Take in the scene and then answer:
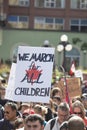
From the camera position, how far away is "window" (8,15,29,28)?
171 feet

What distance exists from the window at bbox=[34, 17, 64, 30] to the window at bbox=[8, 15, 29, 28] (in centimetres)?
95

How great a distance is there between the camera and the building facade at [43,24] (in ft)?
164

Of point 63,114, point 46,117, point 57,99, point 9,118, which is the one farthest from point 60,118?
point 57,99

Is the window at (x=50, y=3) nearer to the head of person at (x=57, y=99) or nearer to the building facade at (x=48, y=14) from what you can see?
the building facade at (x=48, y=14)

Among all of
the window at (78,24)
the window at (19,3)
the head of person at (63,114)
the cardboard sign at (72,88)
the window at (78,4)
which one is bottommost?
the window at (78,24)

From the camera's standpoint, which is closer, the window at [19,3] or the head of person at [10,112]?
the head of person at [10,112]

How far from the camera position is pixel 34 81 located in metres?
8.61

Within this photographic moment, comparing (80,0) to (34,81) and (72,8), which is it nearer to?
(72,8)

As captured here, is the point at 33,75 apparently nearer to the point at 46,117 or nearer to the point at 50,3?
the point at 46,117

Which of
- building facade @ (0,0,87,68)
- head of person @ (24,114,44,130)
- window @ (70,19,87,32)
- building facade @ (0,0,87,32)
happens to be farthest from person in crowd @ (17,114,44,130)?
window @ (70,19,87,32)

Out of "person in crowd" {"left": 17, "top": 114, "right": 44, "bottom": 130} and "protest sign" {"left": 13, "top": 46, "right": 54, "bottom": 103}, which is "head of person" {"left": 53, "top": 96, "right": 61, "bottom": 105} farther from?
"person in crowd" {"left": 17, "top": 114, "right": 44, "bottom": 130}

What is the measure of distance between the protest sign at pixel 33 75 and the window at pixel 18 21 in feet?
142

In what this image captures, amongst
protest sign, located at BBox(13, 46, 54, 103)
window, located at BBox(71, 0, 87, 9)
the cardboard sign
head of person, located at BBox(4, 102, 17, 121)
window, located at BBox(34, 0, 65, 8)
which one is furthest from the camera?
window, located at BBox(71, 0, 87, 9)

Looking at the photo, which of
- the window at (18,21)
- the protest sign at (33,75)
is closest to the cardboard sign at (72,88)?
the protest sign at (33,75)
